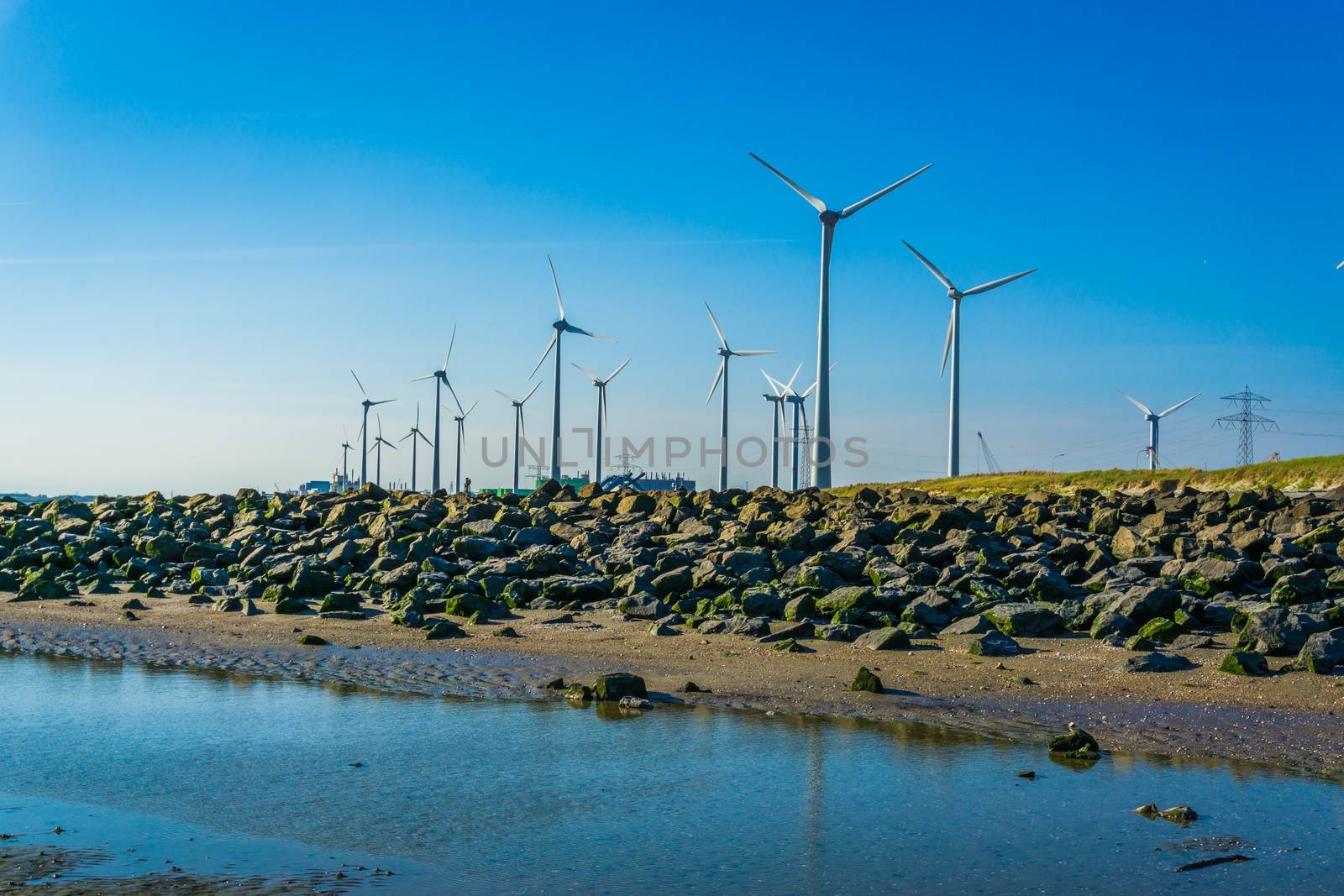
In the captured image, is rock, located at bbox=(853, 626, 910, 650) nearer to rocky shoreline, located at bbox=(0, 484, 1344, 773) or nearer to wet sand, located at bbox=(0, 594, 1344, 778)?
rocky shoreline, located at bbox=(0, 484, 1344, 773)

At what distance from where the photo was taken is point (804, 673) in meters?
15.1

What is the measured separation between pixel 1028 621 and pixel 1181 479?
25606 millimetres

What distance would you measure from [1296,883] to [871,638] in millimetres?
9648

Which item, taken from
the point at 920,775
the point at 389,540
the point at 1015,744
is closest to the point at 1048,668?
the point at 1015,744

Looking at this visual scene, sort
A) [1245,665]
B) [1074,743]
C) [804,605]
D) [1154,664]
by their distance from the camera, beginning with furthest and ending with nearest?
[804,605]
[1154,664]
[1245,665]
[1074,743]

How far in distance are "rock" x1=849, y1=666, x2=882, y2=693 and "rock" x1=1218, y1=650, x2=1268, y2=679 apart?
4.30m

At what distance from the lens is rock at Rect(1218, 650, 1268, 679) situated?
46.2 ft

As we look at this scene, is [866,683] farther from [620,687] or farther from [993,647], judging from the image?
[993,647]

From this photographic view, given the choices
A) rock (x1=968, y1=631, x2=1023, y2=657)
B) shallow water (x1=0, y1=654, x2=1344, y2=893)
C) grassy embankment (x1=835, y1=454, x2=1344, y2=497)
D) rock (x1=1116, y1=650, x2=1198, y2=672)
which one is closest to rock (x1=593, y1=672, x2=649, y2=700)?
shallow water (x1=0, y1=654, x2=1344, y2=893)

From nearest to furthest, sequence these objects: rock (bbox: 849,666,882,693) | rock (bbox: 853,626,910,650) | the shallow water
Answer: the shallow water
rock (bbox: 849,666,882,693)
rock (bbox: 853,626,910,650)

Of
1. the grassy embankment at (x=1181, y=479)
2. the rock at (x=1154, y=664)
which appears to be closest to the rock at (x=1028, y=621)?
the rock at (x=1154, y=664)

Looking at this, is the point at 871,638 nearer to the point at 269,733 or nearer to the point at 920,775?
the point at 920,775

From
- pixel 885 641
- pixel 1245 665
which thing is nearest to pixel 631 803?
pixel 885 641

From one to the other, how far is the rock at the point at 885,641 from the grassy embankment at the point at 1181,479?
69.4 feet
